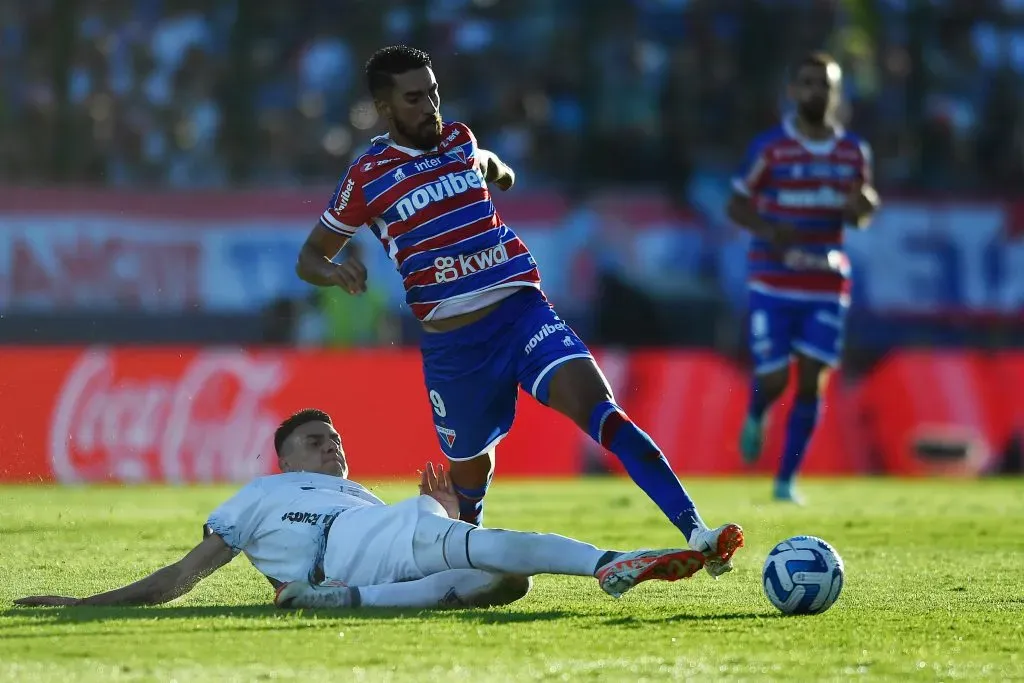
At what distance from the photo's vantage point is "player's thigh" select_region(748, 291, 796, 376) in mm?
12773

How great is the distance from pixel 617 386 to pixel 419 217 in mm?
9506

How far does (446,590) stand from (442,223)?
1.63 metres

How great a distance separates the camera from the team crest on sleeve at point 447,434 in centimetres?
766

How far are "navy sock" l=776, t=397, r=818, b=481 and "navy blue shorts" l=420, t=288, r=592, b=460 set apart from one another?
17.3 feet

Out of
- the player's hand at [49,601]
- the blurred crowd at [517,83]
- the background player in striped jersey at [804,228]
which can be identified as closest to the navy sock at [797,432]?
the background player in striped jersey at [804,228]

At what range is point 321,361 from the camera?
1645 cm

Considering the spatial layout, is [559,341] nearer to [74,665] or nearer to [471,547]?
[471,547]

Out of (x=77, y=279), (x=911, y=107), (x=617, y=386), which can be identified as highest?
(x=911, y=107)

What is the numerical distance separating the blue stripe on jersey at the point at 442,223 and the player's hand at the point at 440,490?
98cm

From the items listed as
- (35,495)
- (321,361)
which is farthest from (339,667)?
(321,361)

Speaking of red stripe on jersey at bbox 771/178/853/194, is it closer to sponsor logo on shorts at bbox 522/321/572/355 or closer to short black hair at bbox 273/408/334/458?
sponsor logo on shorts at bbox 522/321/572/355

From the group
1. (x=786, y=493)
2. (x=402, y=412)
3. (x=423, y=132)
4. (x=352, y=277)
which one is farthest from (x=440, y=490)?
(x=402, y=412)

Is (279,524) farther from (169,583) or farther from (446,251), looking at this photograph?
(446,251)

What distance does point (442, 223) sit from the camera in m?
7.35
